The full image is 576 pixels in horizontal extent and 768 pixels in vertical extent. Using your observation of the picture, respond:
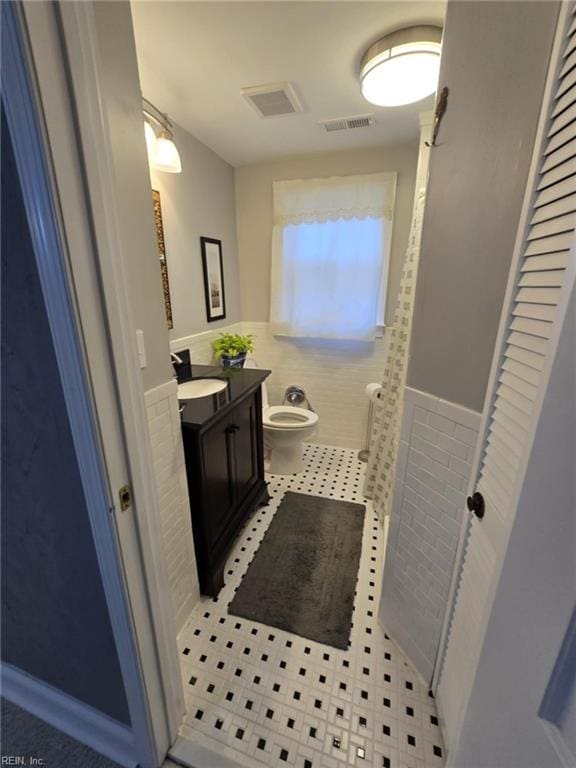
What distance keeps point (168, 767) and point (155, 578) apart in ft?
2.12

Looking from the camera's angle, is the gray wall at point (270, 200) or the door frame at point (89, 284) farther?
the gray wall at point (270, 200)

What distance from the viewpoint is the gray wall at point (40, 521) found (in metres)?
0.60

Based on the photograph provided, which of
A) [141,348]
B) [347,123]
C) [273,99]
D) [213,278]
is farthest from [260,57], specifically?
[141,348]

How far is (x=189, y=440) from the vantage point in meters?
1.31

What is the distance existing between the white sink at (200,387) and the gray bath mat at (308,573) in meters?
0.92

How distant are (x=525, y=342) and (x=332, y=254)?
202 cm

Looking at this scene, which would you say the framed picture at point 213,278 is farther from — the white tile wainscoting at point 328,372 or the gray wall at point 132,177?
the gray wall at point 132,177

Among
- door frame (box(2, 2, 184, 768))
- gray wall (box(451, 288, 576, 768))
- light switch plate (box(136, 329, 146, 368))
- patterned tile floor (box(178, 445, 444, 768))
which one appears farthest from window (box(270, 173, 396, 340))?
gray wall (box(451, 288, 576, 768))

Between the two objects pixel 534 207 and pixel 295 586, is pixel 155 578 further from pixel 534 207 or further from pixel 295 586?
pixel 534 207

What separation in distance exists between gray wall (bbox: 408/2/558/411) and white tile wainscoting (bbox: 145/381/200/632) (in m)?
0.92

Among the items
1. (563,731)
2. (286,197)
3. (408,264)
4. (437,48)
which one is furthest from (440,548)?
(286,197)

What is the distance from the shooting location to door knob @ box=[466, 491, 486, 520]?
80 cm

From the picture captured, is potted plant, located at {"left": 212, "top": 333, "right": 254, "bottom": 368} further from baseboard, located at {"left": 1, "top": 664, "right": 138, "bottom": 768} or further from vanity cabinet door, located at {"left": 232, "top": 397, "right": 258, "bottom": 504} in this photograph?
baseboard, located at {"left": 1, "top": 664, "right": 138, "bottom": 768}

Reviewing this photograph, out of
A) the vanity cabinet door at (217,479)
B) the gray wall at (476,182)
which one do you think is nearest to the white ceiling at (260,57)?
the gray wall at (476,182)
